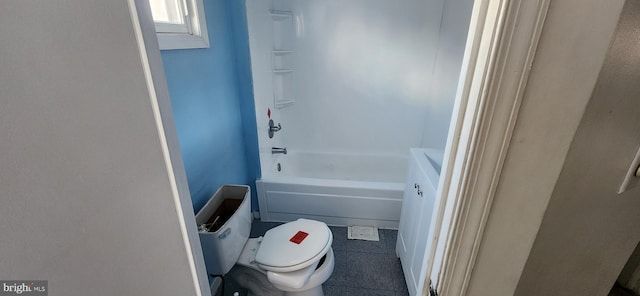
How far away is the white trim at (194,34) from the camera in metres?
1.16

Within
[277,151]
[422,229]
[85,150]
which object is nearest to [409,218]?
[422,229]

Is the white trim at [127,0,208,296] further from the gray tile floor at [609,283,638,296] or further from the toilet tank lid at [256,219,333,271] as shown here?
the gray tile floor at [609,283,638,296]

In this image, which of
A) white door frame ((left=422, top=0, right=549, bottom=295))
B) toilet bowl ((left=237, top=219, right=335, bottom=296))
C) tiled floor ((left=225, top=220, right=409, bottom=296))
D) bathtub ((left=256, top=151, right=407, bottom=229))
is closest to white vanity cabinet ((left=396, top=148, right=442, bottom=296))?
tiled floor ((left=225, top=220, right=409, bottom=296))

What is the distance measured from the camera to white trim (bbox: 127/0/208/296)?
1.52 ft

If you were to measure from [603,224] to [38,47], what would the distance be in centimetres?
116

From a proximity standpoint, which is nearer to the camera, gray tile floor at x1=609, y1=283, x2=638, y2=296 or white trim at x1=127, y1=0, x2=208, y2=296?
white trim at x1=127, y1=0, x2=208, y2=296

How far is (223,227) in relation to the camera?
120cm

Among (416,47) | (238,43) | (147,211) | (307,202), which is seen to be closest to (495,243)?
(147,211)

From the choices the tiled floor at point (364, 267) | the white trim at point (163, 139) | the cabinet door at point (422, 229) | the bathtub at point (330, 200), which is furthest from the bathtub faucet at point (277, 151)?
the white trim at point (163, 139)

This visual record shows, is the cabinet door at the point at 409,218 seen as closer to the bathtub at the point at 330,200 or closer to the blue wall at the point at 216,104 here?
the bathtub at the point at 330,200

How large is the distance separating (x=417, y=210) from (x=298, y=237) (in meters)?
0.65

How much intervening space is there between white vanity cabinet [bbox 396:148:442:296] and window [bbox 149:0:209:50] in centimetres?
130

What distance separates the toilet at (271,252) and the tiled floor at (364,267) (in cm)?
25

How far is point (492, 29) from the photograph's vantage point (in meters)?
0.43
